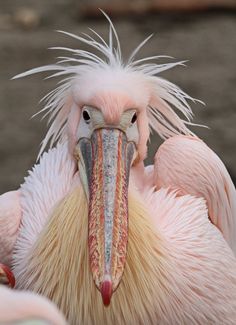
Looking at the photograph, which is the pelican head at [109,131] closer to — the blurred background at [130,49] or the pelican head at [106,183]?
the pelican head at [106,183]

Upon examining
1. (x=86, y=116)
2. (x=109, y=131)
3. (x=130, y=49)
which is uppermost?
(x=130, y=49)

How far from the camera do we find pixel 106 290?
13.4 ft

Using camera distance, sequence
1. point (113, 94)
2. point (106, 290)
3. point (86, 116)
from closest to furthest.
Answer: point (106, 290)
point (113, 94)
point (86, 116)

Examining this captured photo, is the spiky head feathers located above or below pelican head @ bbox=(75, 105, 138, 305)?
above

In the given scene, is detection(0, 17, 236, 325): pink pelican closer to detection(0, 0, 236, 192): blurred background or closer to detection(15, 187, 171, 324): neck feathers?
detection(15, 187, 171, 324): neck feathers

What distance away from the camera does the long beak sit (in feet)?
13.6

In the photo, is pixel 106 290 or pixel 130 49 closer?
pixel 106 290

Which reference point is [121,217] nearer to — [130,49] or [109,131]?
[109,131]

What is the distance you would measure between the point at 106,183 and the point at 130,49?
17.7 feet

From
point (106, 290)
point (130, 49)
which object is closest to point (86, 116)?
point (106, 290)

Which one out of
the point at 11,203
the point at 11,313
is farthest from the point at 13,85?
the point at 11,313

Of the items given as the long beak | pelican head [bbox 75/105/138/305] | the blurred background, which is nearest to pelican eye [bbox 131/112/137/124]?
pelican head [bbox 75/105/138/305]

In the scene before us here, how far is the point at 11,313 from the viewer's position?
2.73m

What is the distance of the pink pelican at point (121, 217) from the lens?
14.6 feet
